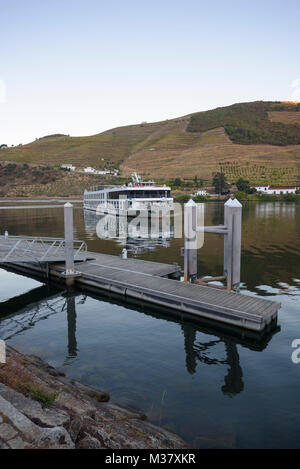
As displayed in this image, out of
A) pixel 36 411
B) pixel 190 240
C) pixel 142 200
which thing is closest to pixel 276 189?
pixel 142 200

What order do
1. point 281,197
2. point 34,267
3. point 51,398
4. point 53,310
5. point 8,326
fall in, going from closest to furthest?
point 51,398, point 8,326, point 53,310, point 34,267, point 281,197

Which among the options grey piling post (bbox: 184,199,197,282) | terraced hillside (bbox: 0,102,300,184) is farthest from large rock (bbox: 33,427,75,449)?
Answer: terraced hillside (bbox: 0,102,300,184)

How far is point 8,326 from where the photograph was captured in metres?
12.5

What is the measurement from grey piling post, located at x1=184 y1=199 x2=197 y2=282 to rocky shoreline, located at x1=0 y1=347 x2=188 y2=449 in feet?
23.7

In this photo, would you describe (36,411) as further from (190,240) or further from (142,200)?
(142,200)

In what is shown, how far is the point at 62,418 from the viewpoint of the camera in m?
5.54

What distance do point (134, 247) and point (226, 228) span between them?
14778mm

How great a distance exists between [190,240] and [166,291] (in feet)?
7.27

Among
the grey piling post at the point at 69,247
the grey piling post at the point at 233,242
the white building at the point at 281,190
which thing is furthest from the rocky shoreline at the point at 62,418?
the white building at the point at 281,190

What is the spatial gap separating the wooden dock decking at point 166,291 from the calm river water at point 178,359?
52 centimetres

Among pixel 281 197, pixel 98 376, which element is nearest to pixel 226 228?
pixel 98 376
